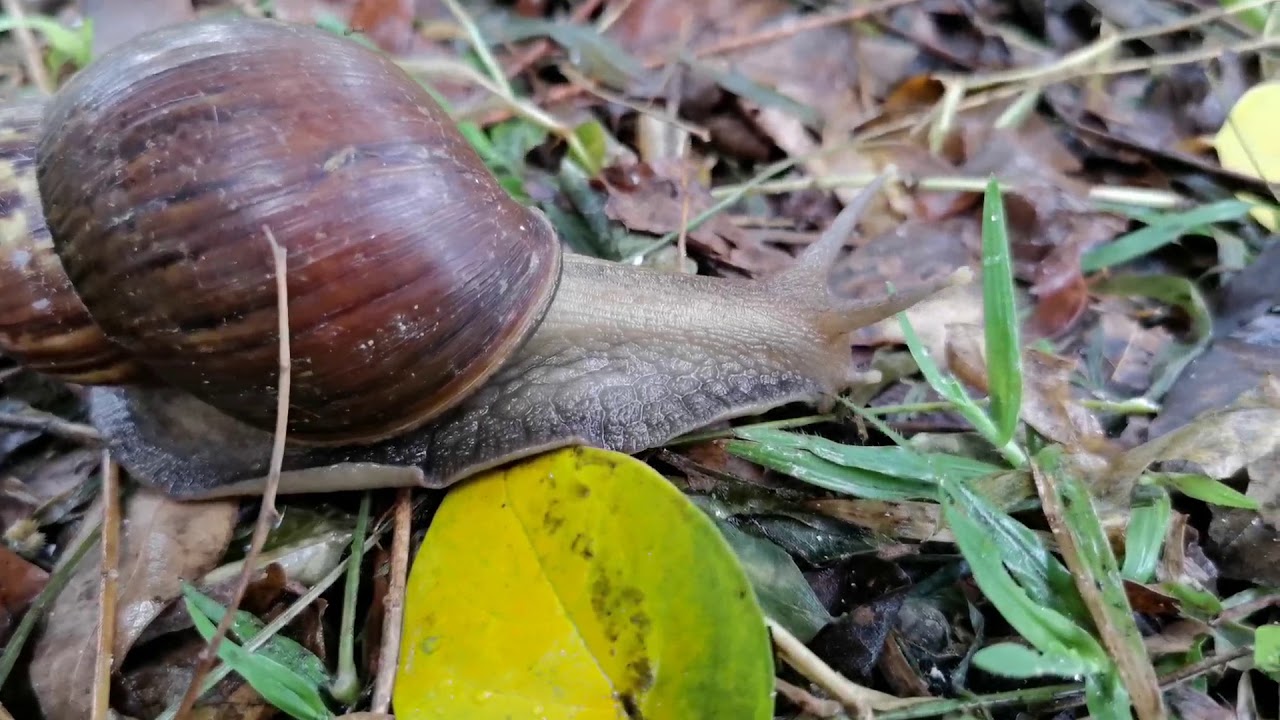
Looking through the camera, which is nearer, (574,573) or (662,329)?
(574,573)

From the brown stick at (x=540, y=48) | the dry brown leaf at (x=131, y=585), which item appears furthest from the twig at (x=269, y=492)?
the brown stick at (x=540, y=48)

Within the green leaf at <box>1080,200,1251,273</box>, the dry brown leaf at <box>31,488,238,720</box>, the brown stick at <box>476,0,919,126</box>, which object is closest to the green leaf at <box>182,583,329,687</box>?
the dry brown leaf at <box>31,488,238,720</box>

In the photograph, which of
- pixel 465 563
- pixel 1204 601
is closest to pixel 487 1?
pixel 465 563

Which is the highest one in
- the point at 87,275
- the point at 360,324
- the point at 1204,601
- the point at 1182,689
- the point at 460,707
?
the point at 87,275

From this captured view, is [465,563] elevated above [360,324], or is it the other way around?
[360,324]

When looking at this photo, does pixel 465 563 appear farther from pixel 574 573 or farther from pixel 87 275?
pixel 87 275

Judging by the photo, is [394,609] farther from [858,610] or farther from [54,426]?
[54,426]
